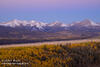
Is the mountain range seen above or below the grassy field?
above

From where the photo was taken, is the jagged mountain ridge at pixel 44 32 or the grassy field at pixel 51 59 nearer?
the grassy field at pixel 51 59

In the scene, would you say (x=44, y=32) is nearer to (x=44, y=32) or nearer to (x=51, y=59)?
(x=44, y=32)

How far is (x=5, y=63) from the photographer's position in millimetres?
10586

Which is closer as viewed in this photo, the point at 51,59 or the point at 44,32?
the point at 51,59

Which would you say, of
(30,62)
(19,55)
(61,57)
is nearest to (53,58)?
(61,57)

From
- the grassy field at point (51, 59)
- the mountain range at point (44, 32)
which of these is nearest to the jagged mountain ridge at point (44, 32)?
the mountain range at point (44, 32)

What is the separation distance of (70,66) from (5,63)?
460 centimetres

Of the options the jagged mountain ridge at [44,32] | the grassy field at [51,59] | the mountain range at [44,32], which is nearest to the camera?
the grassy field at [51,59]

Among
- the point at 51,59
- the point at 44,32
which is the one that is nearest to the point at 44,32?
the point at 44,32

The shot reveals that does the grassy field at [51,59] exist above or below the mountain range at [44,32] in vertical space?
below

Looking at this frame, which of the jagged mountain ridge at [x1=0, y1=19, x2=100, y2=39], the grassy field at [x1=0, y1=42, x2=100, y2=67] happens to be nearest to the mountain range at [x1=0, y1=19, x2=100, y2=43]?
the jagged mountain ridge at [x1=0, y1=19, x2=100, y2=39]

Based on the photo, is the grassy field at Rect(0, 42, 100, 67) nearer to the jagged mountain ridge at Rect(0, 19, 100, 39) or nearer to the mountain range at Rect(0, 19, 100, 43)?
the mountain range at Rect(0, 19, 100, 43)

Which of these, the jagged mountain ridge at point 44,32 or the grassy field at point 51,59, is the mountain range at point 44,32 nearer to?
the jagged mountain ridge at point 44,32

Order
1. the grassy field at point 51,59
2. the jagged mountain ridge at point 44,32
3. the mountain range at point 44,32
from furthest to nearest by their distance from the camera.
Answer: the jagged mountain ridge at point 44,32 < the mountain range at point 44,32 < the grassy field at point 51,59
